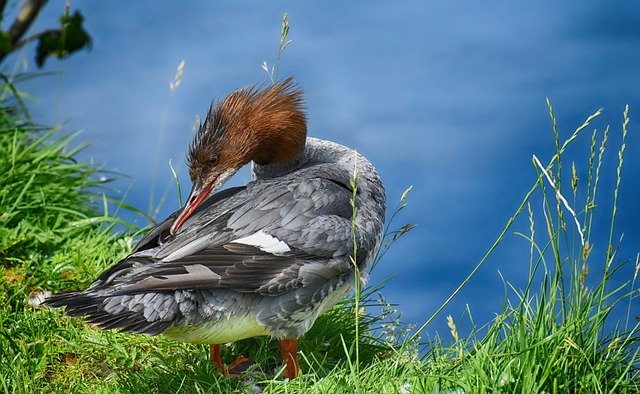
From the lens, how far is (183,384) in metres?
4.54

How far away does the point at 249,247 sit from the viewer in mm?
4348

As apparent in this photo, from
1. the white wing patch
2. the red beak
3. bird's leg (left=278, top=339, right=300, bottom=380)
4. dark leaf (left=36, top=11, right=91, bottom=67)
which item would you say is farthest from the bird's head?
dark leaf (left=36, top=11, right=91, bottom=67)

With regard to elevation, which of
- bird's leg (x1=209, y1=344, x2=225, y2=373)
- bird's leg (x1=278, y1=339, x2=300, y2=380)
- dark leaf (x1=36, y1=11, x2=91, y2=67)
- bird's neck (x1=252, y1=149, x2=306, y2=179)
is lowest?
bird's leg (x1=209, y1=344, x2=225, y2=373)

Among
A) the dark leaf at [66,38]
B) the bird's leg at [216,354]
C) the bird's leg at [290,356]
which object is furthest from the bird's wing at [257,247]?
the dark leaf at [66,38]

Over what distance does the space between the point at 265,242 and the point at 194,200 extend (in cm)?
67

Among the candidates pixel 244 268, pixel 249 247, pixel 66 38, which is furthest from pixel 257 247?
pixel 66 38

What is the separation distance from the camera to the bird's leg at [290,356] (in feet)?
14.9

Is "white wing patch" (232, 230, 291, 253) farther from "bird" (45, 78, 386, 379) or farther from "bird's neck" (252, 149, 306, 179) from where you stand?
"bird's neck" (252, 149, 306, 179)

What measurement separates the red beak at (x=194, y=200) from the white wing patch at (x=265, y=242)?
485 mm

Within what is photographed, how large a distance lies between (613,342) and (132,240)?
148 inches

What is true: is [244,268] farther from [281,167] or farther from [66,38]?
[66,38]

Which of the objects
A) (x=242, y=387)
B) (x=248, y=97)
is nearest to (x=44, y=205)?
(x=248, y=97)

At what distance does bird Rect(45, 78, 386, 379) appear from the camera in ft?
13.4

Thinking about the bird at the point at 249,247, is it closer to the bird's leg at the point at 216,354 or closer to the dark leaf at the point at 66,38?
the bird's leg at the point at 216,354
